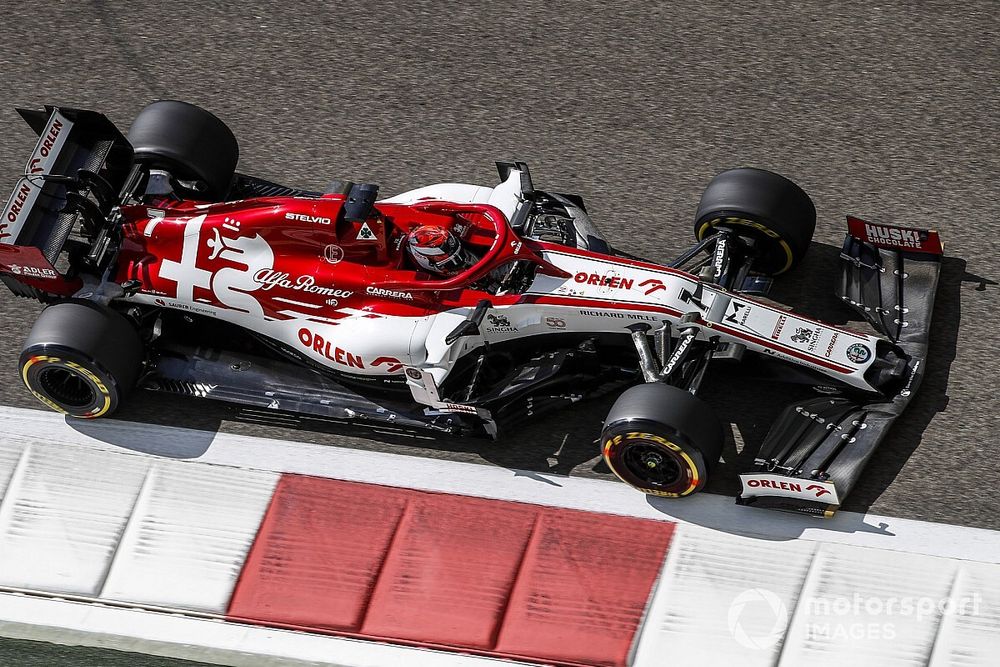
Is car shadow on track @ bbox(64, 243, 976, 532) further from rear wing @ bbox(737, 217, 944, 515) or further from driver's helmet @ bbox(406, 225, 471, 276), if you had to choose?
driver's helmet @ bbox(406, 225, 471, 276)

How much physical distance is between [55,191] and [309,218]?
5.93 ft

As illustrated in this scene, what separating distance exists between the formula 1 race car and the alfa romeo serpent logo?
18 mm

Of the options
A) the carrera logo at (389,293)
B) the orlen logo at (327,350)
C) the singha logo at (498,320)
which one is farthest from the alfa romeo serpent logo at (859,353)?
the orlen logo at (327,350)

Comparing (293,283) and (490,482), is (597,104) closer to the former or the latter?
(293,283)

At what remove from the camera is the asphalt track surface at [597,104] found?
29.1 feet

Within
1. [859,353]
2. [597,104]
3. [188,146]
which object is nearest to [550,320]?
[859,353]

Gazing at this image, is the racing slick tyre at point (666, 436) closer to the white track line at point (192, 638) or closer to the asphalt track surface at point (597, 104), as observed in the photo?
the asphalt track surface at point (597, 104)

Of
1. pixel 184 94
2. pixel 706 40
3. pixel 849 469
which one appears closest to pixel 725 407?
pixel 849 469

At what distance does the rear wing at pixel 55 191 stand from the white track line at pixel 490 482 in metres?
1.02

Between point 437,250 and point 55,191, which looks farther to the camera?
point 55,191

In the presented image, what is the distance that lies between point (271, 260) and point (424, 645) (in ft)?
8.79

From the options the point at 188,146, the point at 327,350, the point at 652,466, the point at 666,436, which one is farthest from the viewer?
the point at 188,146

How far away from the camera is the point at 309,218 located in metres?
7.91

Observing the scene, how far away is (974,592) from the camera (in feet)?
23.5
